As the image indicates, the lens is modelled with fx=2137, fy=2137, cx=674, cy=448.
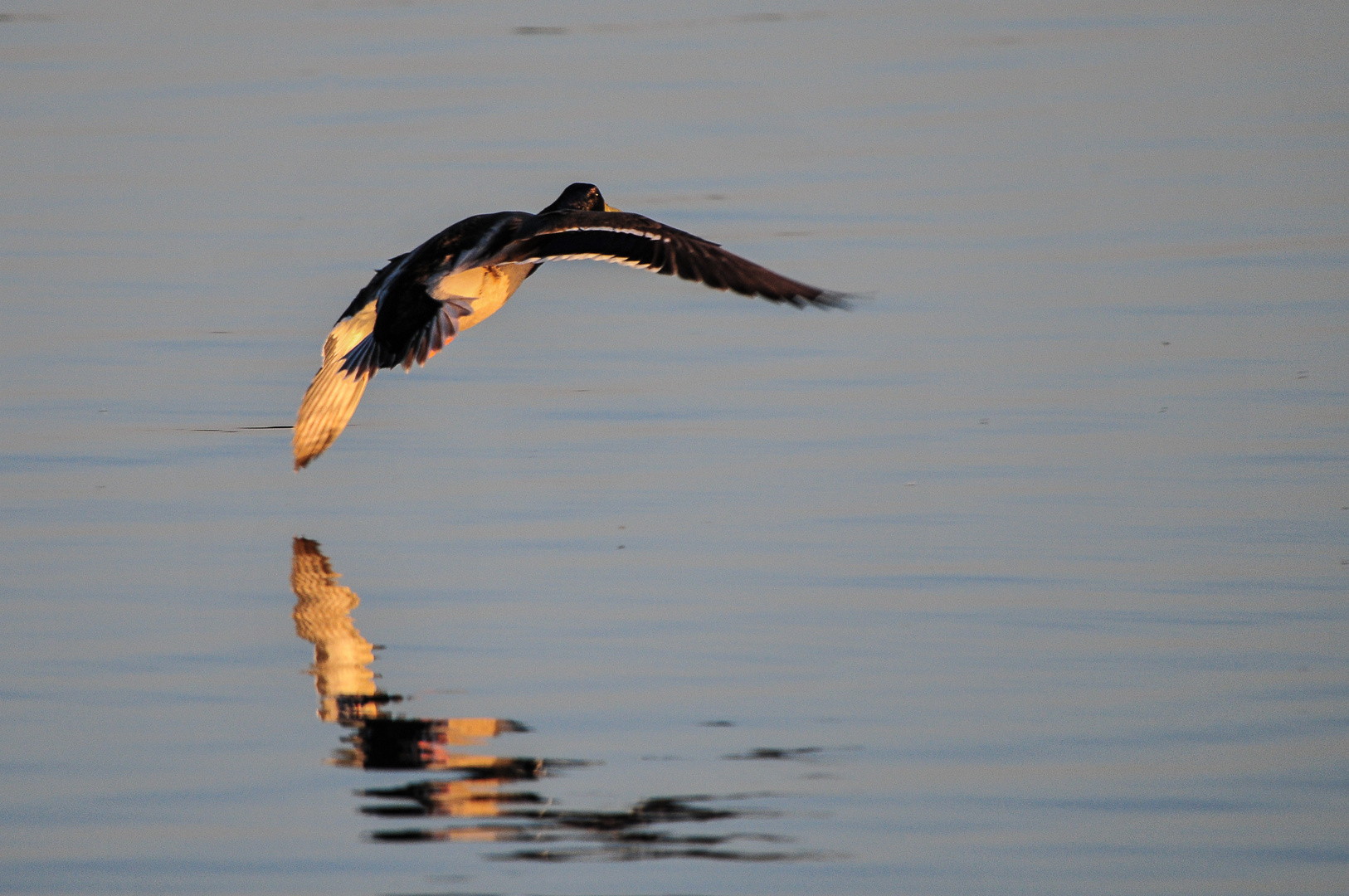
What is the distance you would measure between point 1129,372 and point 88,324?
14.5ft

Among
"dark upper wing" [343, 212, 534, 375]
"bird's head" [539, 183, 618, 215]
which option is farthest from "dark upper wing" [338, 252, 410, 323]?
"bird's head" [539, 183, 618, 215]

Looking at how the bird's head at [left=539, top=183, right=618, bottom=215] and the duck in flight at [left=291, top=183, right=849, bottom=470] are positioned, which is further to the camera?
the bird's head at [left=539, top=183, right=618, bottom=215]

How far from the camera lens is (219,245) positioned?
10.5 metres

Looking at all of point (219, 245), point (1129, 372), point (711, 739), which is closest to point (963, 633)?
point (711, 739)

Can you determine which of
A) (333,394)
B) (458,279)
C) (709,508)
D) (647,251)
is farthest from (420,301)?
(709,508)

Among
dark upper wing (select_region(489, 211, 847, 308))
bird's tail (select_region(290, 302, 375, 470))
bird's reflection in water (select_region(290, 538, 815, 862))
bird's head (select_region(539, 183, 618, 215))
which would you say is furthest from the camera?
bird's head (select_region(539, 183, 618, 215))

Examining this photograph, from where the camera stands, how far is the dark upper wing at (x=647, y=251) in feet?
22.8

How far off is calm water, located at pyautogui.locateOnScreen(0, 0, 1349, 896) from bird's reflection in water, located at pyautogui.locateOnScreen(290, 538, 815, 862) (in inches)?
0.5

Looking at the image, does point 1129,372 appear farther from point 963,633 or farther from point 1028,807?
point 1028,807

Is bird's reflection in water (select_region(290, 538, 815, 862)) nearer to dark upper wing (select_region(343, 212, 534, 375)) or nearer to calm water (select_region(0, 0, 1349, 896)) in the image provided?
calm water (select_region(0, 0, 1349, 896))

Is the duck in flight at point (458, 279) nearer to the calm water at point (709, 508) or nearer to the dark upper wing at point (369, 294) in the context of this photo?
the dark upper wing at point (369, 294)

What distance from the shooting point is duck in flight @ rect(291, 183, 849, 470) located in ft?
23.6

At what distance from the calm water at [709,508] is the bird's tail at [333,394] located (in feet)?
0.43

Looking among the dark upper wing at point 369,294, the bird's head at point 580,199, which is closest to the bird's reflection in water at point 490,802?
the dark upper wing at point 369,294
